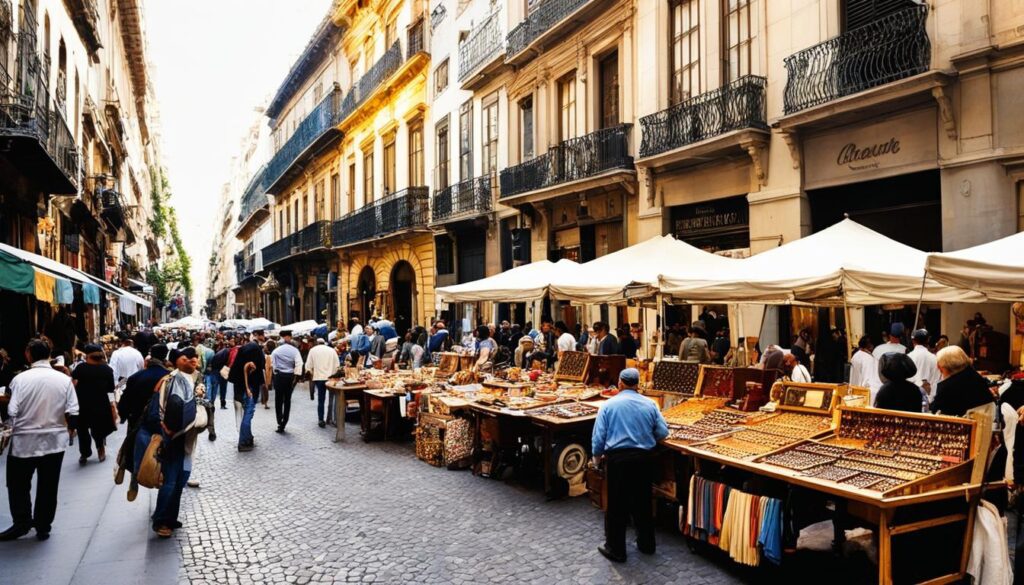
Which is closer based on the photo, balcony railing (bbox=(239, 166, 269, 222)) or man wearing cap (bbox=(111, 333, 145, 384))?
man wearing cap (bbox=(111, 333, 145, 384))

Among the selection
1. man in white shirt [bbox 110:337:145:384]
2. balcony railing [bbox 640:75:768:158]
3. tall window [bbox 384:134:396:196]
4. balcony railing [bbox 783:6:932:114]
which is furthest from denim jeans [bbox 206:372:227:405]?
tall window [bbox 384:134:396:196]

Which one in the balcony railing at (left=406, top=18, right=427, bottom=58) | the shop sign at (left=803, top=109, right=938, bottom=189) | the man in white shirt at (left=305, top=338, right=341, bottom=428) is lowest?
the man in white shirt at (left=305, top=338, right=341, bottom=428)

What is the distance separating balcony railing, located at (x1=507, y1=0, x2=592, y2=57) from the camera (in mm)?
18259

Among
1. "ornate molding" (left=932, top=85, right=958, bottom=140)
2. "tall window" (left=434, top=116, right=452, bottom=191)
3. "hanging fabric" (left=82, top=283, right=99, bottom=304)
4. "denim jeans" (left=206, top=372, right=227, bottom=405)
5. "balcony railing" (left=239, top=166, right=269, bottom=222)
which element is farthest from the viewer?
"balcony railing" (left=239, top=166, right=269, bottom=222)

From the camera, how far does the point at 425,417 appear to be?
10195mm

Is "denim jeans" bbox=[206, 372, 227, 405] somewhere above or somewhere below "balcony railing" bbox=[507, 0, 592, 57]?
below

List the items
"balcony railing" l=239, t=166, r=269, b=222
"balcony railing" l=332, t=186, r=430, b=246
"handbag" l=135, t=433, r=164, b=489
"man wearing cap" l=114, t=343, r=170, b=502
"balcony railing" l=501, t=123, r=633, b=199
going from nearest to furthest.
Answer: "handbag" l=135, t=433, r=164, b=489 → "man wearing cap" l=114, t=343, r=170, b=502 → "balcony railing" l=501, t=123, r=633, b=199 → "balcony railing" l=332, t=186, r=430, b=246 → "balcony railing" l=239, t=166, r=269, b=222

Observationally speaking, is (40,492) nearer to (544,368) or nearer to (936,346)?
(544,368)

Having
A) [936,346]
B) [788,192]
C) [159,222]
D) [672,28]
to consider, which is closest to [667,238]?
[788,192]

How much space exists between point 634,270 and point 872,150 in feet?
14.6

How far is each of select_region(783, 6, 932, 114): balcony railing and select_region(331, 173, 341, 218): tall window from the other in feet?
85.2

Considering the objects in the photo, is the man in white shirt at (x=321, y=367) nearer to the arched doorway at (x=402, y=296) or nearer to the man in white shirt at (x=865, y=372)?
the man in white shirt at (x=865, y=372)

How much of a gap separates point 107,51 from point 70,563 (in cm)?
2988

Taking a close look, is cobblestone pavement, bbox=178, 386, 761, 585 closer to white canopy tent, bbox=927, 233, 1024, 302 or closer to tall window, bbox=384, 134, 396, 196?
white canopy tent, bbox=927, 233, 1024, 302
